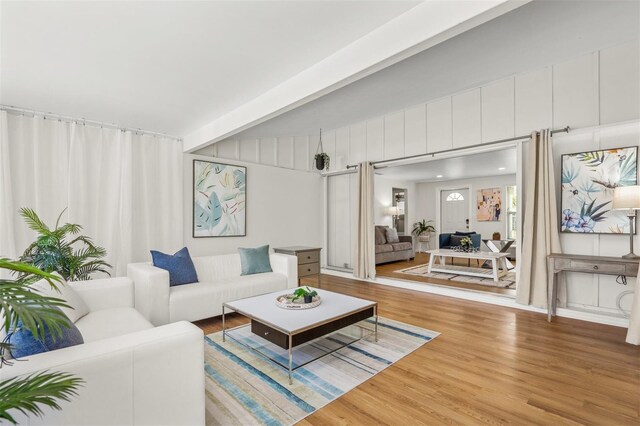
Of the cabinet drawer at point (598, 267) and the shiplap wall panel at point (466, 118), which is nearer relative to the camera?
the cabinet drawer at point (598, 267)

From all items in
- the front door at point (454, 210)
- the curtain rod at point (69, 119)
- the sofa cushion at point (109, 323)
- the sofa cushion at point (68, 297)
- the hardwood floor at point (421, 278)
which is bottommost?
the hardwood floor at point (421, 278)

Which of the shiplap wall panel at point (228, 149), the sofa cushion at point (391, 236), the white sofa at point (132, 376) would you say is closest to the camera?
the white sofa at point (132, 376)

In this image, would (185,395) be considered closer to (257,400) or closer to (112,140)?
(257,400)

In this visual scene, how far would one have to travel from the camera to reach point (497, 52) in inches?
126

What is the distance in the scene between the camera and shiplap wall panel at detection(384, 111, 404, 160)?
5172mm

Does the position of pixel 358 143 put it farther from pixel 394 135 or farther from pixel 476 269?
pixel 476 269

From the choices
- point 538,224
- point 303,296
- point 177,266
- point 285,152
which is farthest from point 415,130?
point 177,266

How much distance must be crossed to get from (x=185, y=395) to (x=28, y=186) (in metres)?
3.38

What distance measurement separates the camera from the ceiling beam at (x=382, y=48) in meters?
1.83

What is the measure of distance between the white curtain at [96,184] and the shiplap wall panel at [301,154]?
2337 mm

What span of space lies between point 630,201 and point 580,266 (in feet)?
2.51

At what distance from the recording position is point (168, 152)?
4.43m

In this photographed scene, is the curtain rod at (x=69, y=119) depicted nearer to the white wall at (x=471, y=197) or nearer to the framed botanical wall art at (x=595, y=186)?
the framed botanical wall art at (x=595, y=186)

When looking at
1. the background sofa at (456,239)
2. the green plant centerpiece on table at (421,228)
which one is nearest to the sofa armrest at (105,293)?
the background sofa at (456,239)
